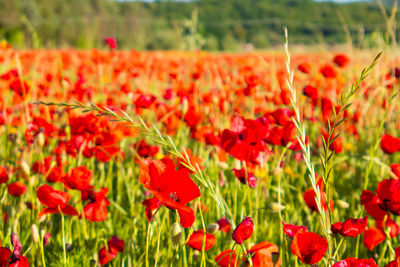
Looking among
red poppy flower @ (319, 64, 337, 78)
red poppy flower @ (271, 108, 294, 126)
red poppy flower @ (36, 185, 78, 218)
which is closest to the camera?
red poppy flower @ (36, 185, 78, 218)

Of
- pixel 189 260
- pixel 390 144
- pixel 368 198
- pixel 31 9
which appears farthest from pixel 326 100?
pixel 31 9

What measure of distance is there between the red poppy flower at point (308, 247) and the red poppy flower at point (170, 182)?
0.21 m

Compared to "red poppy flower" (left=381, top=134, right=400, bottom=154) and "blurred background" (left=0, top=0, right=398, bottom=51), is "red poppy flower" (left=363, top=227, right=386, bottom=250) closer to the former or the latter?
"red poppy flower" (left=381, top=134, right=400, bottom=154)

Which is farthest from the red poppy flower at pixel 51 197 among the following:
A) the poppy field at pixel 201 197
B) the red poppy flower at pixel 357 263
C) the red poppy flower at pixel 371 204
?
the red poppy flower at pixel 371 204

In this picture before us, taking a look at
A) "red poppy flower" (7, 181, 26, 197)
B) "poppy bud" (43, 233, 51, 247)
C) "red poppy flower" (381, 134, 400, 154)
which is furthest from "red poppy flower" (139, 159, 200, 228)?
"red poppy flower" (381, 134, 400, 154)

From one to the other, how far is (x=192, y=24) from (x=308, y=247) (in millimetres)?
1987

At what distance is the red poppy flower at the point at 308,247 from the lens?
696 mm

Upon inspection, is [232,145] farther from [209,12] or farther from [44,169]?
[209,12]

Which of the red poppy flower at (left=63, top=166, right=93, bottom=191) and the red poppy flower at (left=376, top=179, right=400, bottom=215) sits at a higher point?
the red poppy flower at (left=376, top=179, right=400, bottom=215)

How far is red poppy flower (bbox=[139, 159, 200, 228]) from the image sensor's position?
65 cm

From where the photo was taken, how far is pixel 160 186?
67cm

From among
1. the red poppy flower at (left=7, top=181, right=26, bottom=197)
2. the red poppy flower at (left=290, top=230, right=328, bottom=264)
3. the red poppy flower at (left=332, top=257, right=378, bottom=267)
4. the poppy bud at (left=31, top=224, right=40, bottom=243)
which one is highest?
the red poppy flower at (left=332, top=257, right=378, bottom=267)

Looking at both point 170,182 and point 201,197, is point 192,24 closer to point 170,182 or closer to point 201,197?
point 201,197

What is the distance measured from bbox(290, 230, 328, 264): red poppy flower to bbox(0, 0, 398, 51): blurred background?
1.54ft
